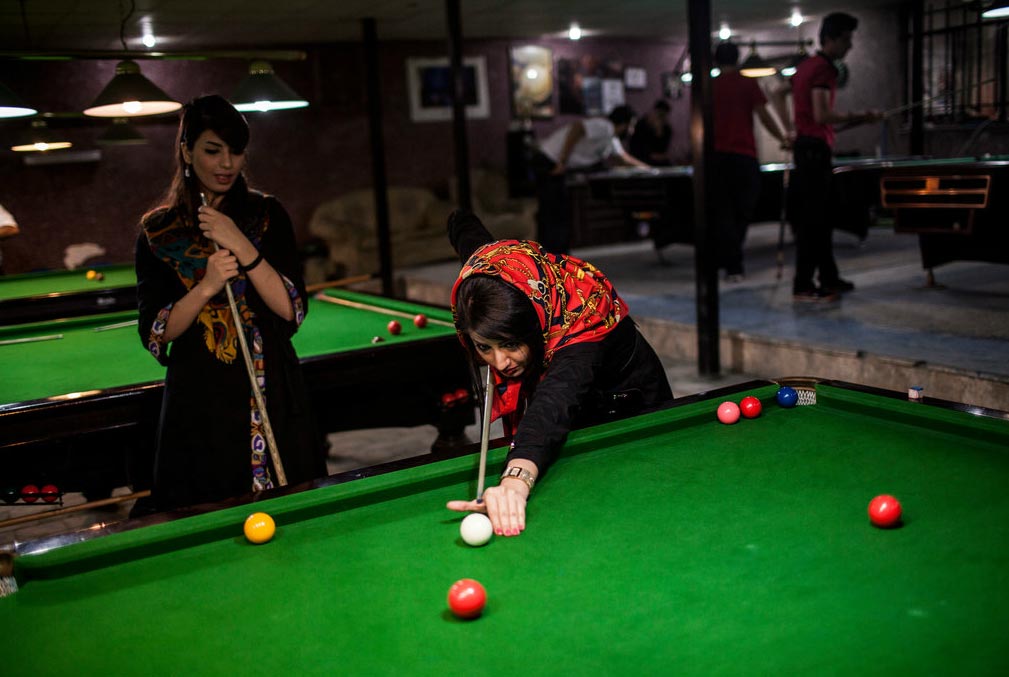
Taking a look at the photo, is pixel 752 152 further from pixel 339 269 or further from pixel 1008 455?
pixel 1008 455

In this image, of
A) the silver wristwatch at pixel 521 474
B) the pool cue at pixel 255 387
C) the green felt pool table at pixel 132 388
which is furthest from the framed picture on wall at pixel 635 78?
the silver wristwatch at pixel 521 474

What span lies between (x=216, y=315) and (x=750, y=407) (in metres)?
1.39

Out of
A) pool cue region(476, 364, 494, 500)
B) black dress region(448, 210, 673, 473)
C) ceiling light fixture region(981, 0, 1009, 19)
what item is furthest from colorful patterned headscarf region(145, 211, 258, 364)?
ceiling light fixture region(981, 0, 1009, 19)

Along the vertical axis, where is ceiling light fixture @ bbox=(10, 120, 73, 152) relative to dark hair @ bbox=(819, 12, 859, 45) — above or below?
below

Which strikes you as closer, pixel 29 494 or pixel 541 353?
pixel 541 353

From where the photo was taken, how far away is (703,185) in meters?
4.86

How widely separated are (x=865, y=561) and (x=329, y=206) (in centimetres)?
918

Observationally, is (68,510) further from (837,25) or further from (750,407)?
(837,25)

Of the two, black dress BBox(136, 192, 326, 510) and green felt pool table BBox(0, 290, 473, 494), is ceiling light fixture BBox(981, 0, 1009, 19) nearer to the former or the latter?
green felt pool table BBox(0, 290, 473, 494)

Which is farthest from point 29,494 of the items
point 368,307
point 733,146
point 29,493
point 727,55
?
point 727,55

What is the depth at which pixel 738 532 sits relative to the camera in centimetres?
155

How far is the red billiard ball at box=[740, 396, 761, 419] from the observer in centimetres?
216

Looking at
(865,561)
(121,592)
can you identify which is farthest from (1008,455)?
(121,592)

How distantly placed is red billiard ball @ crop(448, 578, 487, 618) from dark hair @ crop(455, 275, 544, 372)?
66 centimetres
